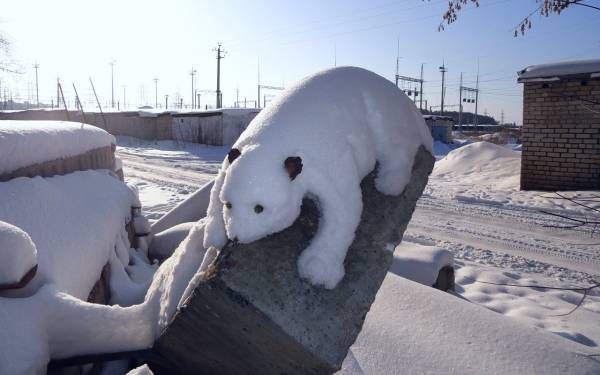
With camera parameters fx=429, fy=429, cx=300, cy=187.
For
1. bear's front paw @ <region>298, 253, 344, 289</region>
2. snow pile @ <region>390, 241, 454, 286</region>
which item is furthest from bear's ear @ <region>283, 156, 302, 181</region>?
snow pile @ <region>390, 241, 454, 286</region>

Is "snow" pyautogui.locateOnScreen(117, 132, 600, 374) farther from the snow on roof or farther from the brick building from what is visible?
the snow on roof

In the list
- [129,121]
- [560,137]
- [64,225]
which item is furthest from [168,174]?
[129,121]

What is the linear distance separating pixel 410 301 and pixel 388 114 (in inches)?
42.8

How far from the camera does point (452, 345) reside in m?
2.09

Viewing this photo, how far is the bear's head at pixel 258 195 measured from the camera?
168 cm

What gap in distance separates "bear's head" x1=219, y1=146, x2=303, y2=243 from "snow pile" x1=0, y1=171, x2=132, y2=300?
76cm

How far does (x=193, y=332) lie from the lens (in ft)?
5.46

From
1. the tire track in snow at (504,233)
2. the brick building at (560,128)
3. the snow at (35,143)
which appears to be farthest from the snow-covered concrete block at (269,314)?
the brick building at (560,128)

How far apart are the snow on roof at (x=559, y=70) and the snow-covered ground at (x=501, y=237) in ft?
7.76

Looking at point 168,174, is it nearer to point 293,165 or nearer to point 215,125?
point 215,125

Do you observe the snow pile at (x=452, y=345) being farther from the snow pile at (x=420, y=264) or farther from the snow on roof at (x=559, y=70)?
the snow on roof at (x=559, y=70)

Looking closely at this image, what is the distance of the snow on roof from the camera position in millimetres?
8312

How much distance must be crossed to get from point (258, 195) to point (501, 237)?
5.32 metres

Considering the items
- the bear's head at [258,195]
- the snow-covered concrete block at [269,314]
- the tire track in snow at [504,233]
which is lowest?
the tire track in snow at [504,233]
